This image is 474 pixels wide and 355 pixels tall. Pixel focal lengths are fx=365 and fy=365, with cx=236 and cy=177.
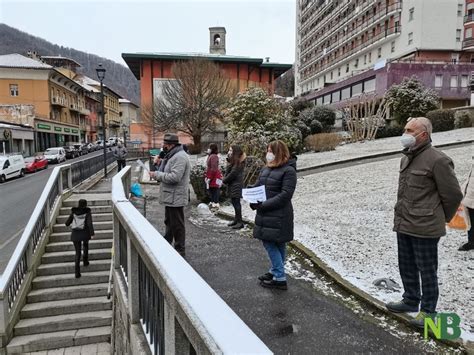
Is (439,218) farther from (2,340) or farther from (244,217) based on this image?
(2,340)

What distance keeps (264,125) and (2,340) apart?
1487cm

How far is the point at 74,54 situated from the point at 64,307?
94.2 m

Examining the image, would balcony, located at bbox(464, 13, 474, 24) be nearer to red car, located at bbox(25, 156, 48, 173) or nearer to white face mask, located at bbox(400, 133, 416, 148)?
red car, located at bbox(25, 156, 48, 173)

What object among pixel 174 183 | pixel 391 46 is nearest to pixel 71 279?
pixel 174 183

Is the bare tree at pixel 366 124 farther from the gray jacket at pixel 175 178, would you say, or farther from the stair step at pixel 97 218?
the gray jacket at pixel 175 178

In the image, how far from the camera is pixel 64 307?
8469 mm

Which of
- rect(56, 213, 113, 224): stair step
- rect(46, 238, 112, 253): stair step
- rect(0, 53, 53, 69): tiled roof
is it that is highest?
rect(0, 53, 53, 69): tiled roof

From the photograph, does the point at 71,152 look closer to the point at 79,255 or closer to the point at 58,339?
the point at 79,255

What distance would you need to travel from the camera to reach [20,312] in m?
8.18

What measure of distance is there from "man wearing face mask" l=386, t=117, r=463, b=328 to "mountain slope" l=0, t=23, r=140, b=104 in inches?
1415

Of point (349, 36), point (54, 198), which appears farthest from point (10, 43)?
point (54, 198)

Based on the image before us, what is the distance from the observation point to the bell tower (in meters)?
53.0

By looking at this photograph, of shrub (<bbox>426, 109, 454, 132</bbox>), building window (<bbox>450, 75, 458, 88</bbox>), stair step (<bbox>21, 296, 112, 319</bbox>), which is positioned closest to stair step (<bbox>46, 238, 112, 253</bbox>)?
stair step (<bbox>21, 296, 112, 319</bbox>)

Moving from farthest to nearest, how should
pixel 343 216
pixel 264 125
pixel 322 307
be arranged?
1. pixel 264 125
2. pixel 343 216
3. pixel 322 307
